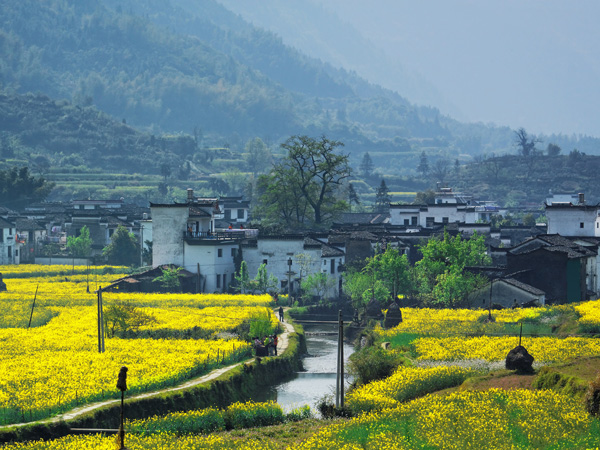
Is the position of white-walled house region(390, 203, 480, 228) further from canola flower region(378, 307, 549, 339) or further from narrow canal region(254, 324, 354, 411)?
narrow canal region(254, 324, 354, 411)

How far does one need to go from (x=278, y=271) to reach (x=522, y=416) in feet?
193

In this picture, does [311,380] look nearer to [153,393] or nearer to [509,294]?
[153,393]

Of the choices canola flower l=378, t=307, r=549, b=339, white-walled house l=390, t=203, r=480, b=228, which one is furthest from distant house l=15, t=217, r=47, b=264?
canola flower l=378, t=307, r=549, b=339

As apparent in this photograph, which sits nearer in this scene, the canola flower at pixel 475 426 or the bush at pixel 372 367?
the canola flower at pixel 475 426

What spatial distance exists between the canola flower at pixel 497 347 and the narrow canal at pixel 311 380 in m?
4.73

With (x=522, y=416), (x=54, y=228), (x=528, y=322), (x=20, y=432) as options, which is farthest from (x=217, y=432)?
(x=54, y=228)

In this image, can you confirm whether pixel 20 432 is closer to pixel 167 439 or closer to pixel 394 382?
pixel 167 439

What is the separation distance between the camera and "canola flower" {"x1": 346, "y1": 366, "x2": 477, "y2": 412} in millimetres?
38406

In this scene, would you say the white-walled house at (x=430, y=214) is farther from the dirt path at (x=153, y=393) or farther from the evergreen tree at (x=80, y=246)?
the dirt path at (x=153, y=393)

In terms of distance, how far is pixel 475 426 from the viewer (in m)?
31.7

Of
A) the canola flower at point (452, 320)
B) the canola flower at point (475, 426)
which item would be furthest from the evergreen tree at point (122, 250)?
the canola flower at point (475, 426)

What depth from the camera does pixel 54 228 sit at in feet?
440

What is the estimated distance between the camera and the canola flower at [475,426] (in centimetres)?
2997

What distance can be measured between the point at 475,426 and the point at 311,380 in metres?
21.8
